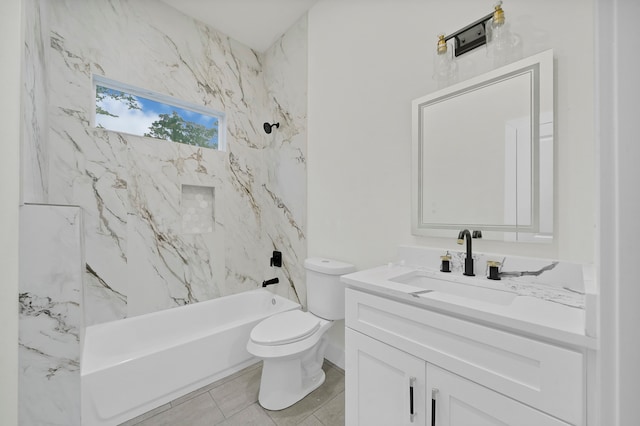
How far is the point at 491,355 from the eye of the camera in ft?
2.54

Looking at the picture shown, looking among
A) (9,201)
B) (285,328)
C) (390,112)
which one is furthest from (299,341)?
(390,112)

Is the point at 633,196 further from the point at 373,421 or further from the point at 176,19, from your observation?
the point at 176,19

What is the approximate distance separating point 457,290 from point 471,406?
1.51ft

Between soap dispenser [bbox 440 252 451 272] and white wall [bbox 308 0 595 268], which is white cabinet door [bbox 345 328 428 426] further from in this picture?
white wall [bbox 308 0 595 268]

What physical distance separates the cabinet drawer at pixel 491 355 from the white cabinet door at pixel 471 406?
2 centimetres

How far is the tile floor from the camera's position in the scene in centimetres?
144

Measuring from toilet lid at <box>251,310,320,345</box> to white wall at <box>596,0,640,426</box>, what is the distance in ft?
4.41

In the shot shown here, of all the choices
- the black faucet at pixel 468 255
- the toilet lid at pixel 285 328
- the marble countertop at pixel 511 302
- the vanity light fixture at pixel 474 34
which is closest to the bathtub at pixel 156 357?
the toilet lid at pixel 285 328

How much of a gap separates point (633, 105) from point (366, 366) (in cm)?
115

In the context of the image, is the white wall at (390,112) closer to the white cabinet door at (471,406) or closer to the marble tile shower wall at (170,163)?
the marble tile shower wall at (170,163)

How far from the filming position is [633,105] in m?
0.40

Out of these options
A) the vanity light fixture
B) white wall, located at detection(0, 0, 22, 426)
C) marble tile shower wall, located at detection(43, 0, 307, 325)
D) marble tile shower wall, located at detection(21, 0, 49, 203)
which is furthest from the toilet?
the vanity light fixture

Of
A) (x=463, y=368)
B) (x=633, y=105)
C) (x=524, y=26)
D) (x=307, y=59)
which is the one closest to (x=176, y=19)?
(x=307, y=59)

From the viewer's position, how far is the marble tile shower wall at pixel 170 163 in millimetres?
1797
